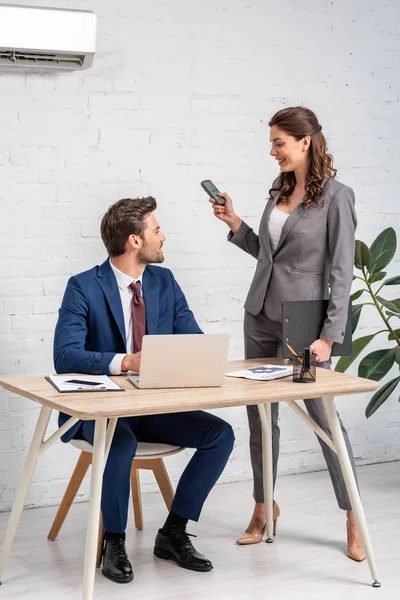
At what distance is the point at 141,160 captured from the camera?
155 inches

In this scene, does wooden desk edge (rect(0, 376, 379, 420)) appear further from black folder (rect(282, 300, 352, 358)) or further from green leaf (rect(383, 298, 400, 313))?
green leaf (rect(383, 298, 400, 313))

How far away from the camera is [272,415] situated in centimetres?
347

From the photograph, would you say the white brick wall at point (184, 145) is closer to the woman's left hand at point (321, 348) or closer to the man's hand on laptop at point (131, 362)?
the man's hand on laptop at point (131, 362)

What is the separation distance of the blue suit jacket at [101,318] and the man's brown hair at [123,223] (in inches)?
3.3

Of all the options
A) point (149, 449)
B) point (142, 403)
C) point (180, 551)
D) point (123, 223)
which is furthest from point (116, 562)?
point (123, 223)

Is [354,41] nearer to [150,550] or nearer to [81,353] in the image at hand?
[81,353]

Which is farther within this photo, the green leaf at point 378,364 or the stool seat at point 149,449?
the green leaf at point 378,364

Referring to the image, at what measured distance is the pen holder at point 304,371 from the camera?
9.45 ft

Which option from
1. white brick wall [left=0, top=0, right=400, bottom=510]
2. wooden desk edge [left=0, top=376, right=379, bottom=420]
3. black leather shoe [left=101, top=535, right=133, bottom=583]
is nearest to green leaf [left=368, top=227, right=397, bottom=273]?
white brick wall [left=0, top=0, right=400, bottom=510]

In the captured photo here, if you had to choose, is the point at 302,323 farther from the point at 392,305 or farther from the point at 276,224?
the point at 392,305

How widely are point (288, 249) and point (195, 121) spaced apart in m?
1.06

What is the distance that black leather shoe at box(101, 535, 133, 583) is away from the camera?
9.77ft

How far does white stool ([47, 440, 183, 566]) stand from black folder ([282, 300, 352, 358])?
0.52 m

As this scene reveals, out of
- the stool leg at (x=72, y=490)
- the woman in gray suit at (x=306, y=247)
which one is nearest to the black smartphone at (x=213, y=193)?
the woman in gray suit at (x=306, y=247)
